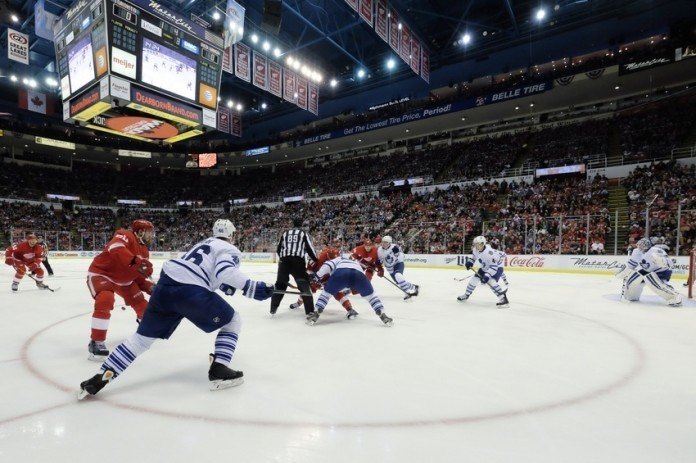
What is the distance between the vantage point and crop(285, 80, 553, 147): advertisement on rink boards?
20328 mm

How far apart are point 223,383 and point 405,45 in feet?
52.9

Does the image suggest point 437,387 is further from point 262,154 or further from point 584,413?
point 262,154

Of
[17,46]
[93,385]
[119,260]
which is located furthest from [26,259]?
[17,46]

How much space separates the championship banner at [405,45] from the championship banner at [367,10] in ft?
8.09

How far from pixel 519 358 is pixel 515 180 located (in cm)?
1971

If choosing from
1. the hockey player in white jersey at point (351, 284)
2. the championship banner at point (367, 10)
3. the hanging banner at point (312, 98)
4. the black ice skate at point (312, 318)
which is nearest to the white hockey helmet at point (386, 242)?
the hockey player in white jersey at point (351, 284)

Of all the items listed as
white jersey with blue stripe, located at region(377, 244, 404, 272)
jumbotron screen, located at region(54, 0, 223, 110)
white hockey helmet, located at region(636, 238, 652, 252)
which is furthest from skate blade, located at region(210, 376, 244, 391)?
jumbotron screen, located at region(54, 0, 223, 110)

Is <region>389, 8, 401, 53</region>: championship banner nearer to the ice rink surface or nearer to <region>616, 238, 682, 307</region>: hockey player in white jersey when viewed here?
<region>616, 238, 682, 307</region>: hockey player in white jersey

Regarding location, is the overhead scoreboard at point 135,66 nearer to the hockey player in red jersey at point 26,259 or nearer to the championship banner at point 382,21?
the hockey player in red jersey at point 26,259

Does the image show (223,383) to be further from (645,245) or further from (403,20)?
(403,20)

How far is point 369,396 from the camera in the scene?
260 centimetres

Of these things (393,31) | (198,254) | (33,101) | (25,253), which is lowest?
(25,253)

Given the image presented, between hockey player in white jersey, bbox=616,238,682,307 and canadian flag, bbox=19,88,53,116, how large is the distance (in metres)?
32.4

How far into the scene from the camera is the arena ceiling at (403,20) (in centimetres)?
1816
